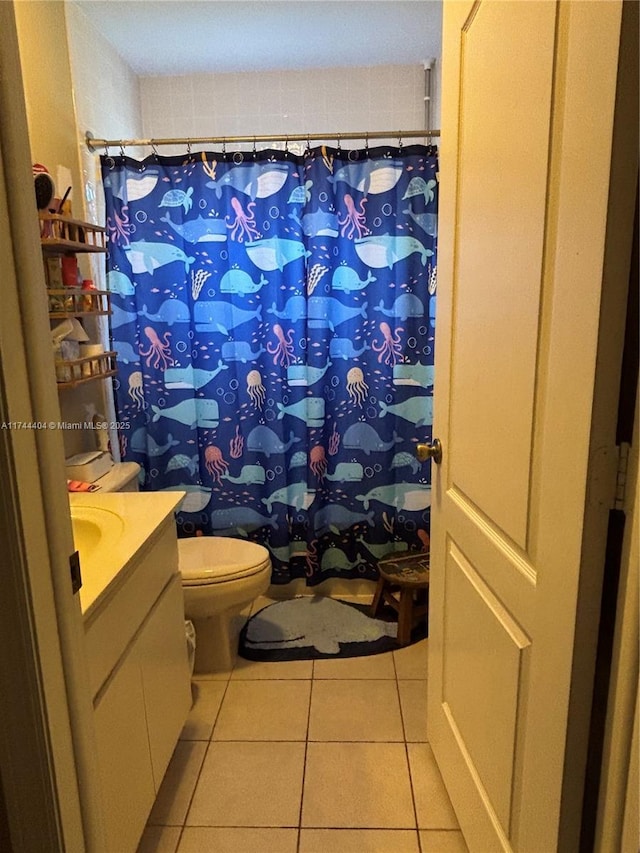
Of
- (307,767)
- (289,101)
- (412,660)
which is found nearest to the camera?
(307,767)

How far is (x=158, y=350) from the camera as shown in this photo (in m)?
2.46

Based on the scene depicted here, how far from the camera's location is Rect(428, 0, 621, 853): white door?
0.80m

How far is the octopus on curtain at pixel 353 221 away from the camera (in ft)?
7.71

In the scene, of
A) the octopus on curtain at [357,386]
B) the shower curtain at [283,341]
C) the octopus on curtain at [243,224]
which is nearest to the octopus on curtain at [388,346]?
the shower curtain at [283,341]

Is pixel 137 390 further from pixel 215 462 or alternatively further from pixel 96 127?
pixel 96 127

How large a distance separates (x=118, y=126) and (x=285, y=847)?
2795 millimetres

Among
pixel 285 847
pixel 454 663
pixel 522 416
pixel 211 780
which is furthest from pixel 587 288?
pixel 211 780

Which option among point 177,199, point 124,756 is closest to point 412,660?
point 124,756

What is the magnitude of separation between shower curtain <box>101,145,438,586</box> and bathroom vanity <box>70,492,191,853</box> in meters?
0.85

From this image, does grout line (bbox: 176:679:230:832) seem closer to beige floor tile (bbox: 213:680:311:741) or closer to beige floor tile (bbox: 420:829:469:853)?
beige floor tile (bbox: 213:680:311:741)

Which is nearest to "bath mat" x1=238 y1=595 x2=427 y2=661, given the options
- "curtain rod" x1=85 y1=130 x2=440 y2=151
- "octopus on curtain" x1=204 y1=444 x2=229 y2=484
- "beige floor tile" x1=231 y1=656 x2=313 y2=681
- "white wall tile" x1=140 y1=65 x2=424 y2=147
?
"beige floor tile" x1=231 y1=656 x2=313 y2=681

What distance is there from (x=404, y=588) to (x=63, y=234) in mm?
1818

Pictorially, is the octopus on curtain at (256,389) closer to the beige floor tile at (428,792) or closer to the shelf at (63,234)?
the shelf at (63,234)

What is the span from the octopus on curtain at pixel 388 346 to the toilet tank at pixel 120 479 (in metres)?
1.12
